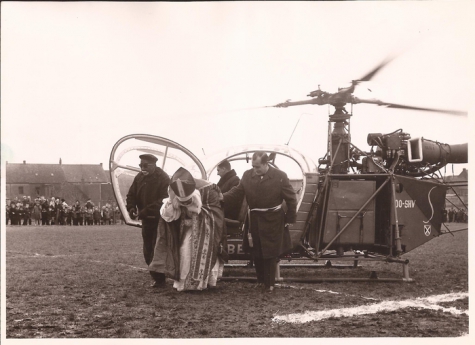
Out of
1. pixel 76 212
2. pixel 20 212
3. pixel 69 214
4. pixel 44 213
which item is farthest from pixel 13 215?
pixel 76 212

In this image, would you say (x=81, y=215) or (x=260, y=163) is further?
(x=81, y=215)

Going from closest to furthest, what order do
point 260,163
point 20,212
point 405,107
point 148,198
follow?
point 260,163 → point 405,107 → point 148,198 → point 20,212

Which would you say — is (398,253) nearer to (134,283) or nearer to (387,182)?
(387,182)

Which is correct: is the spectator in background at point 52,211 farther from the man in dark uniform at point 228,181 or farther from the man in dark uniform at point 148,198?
the man in dark uniform at point 228,181

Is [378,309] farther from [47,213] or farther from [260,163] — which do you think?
[47,213]

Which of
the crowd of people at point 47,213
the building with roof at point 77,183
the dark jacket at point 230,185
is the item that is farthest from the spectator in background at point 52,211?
the dark jacket at point 230,185
